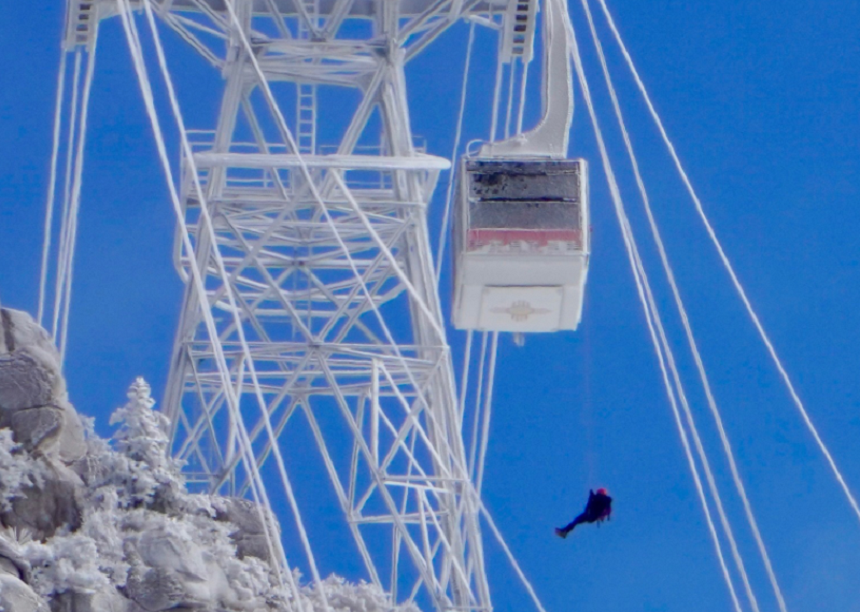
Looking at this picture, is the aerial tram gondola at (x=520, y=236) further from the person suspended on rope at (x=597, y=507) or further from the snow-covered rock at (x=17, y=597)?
the snow-covered rock at (x=17, y=597)

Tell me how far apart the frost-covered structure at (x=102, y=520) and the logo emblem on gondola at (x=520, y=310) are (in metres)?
3.94

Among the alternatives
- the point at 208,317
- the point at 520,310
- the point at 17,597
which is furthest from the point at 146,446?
the point at 520,310

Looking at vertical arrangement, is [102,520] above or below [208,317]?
below

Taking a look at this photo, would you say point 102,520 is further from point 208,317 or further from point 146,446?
point 208,317

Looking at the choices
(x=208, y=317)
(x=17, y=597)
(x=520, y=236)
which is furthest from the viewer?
(x=520, y=236)

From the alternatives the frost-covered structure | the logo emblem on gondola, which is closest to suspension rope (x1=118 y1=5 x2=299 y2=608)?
the frost-covered structure

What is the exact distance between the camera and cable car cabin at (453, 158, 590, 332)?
25484 mm

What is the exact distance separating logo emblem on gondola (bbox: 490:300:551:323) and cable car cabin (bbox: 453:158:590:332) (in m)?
0.29

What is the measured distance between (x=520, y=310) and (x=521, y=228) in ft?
4.52

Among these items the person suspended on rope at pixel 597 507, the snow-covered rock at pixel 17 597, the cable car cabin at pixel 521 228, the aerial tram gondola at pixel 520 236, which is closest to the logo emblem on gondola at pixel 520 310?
the aerial tram gondola at pixel 520 236

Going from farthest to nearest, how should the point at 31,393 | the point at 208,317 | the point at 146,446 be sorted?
the point at 146,446 < the point at 31,393 < the point at 208,317

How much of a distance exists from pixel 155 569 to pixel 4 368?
2.86 m

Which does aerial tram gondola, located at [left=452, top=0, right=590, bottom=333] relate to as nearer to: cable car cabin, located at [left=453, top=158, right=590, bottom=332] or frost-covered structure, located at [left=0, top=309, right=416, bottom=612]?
cable car cabin, located at [left=453, top=158, right=590, bottom=332]

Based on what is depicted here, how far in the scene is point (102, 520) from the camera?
23.4m
